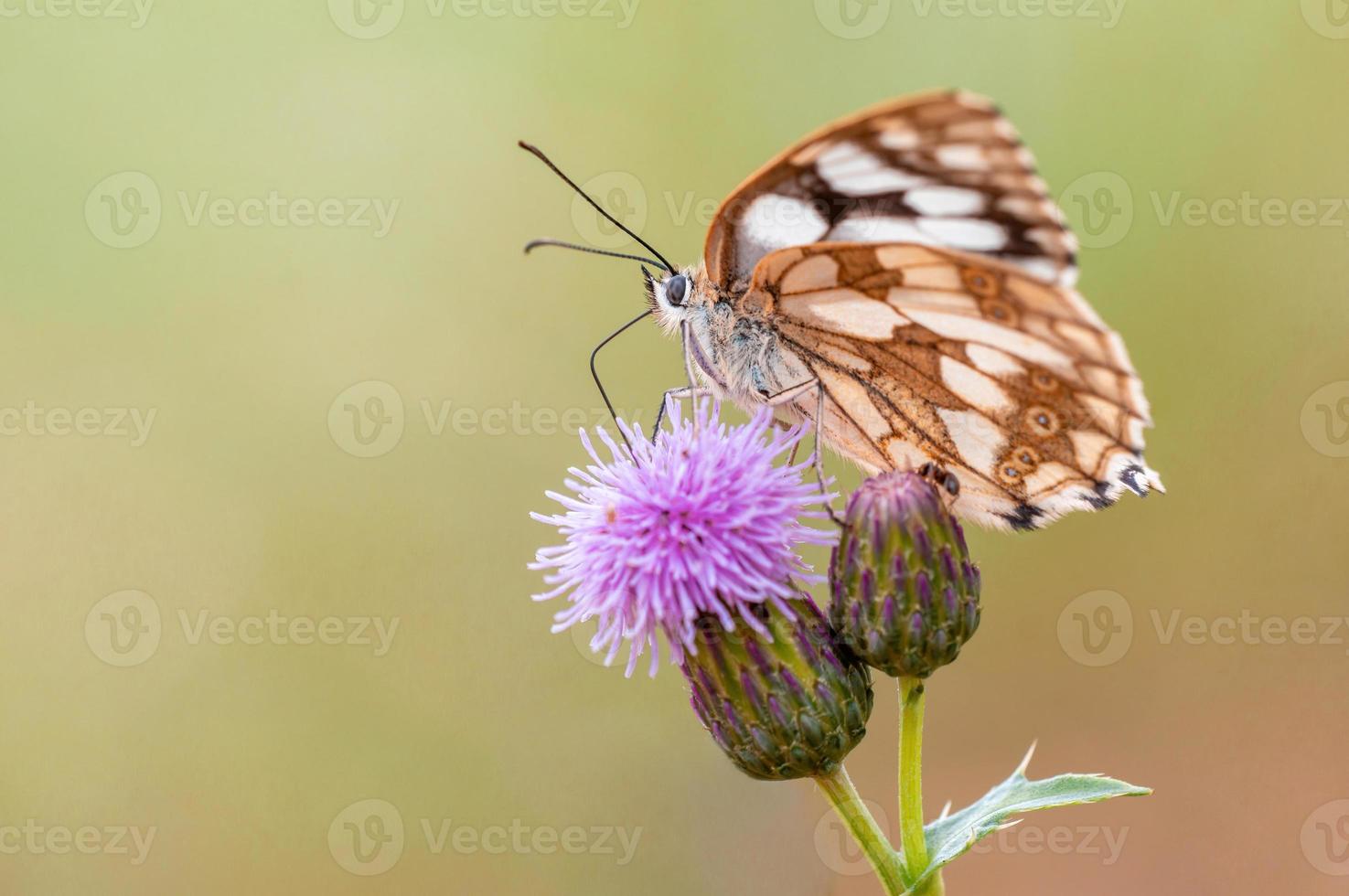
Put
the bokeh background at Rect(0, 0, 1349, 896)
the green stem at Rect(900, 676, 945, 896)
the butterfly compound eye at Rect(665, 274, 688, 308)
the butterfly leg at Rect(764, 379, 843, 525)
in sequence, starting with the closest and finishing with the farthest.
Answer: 1. the green stem at Rect(900, 676, 945, 896)
2. the butterfly leg at Rect(764, 379, 843, 525)
3. the butterfly compound eye at Rect(665, 274, 688, 308)
4. the bokeh background at Rect(0, 0, 1349, 896)

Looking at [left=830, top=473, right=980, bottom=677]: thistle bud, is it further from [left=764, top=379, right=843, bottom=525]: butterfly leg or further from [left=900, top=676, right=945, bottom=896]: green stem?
[left=764, top=379, right=843, bottom=525]: butterfly leg

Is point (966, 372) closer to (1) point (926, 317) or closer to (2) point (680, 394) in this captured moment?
(1) point (926, 317)

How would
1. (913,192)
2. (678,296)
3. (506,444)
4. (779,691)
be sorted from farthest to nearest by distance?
(506,444) → (678,296) → (913,192) → (779,691)

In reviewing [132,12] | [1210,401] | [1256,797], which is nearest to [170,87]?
[132,12]

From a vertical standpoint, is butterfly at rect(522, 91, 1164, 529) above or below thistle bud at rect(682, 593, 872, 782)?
above

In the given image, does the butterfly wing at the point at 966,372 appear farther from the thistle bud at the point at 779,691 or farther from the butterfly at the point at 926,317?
the thistle bud at the point at 779,691

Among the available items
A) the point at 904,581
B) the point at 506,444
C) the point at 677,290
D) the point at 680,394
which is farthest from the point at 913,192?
the point at 506,444

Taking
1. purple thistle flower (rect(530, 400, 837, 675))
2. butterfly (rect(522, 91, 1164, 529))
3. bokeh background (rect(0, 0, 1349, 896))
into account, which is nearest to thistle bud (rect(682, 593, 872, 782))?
purple thistle flower (rect(530, 400, 837, 675))
